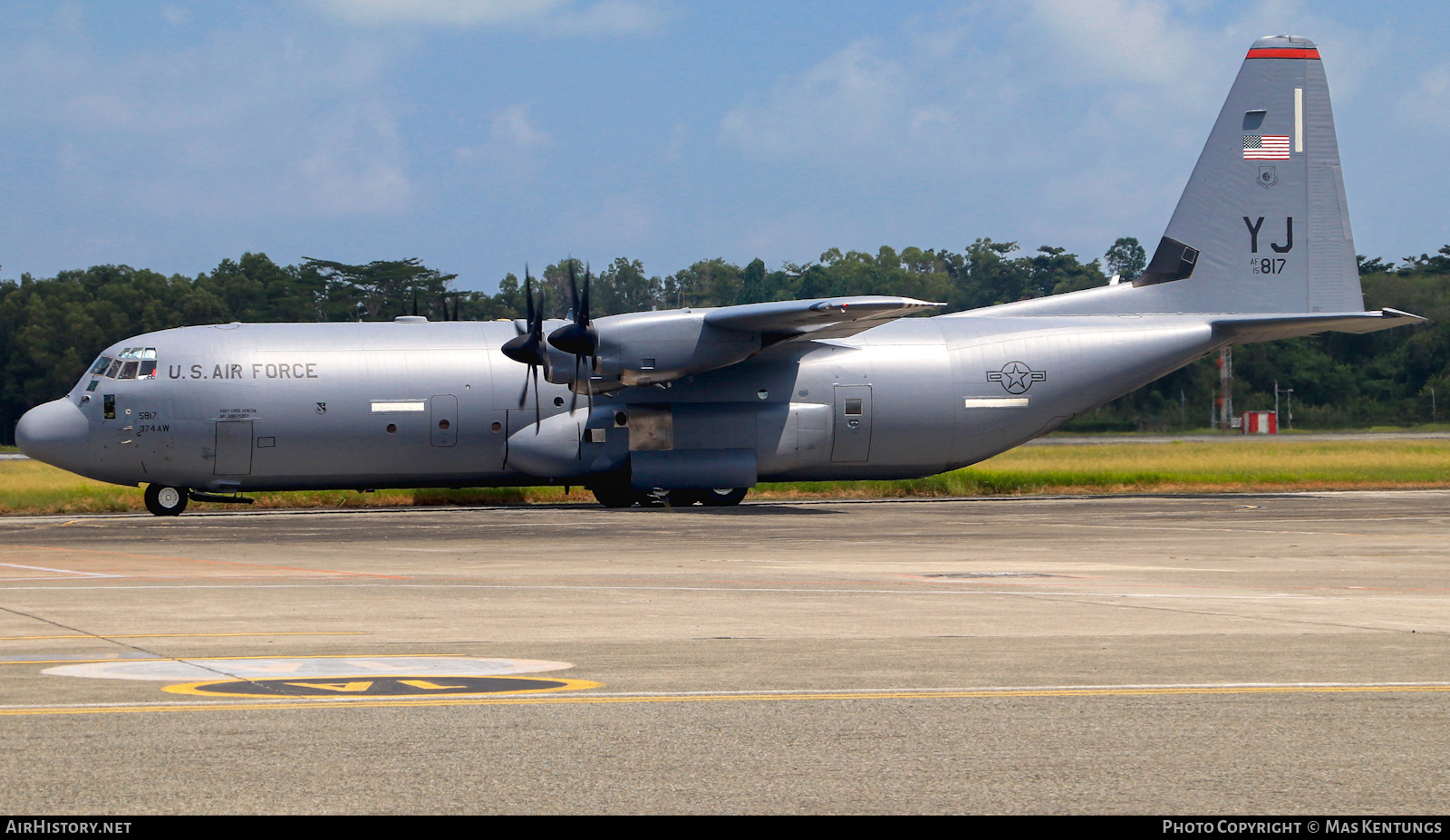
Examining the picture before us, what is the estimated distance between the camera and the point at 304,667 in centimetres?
937

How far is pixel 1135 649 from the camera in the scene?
10102 millimetres

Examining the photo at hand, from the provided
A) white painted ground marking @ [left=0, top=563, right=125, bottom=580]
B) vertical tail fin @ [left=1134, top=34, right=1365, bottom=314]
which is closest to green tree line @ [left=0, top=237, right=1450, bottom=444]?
vertical tail fin @ [left=1134, top=34, right=1365, bottom=314]

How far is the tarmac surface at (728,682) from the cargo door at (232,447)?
34.0 ft

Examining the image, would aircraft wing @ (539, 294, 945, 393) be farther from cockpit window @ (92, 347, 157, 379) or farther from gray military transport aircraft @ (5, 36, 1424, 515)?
cockpit window @ (92, 347, 157, 379)

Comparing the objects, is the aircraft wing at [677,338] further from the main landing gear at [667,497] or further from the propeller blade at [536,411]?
the main landing gear at [667,497]

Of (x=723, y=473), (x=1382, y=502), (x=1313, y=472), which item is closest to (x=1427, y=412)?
(x=1313, y=472)

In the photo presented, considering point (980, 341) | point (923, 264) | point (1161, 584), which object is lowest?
point (1161, 584)

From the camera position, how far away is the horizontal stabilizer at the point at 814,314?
27.5 meters

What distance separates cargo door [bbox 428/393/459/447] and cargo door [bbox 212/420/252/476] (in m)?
3.71

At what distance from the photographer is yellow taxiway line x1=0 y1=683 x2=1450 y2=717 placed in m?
7.75

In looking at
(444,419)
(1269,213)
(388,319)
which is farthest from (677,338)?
(388,319)
